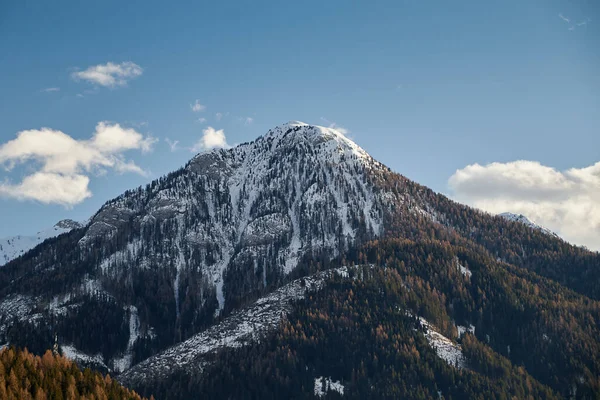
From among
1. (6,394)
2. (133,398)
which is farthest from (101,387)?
(6,394)

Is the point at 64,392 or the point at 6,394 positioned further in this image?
the point at 64,392

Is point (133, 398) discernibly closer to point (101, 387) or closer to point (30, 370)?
point (101, 387)

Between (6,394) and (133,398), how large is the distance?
36.3m

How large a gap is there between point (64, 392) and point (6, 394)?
17.2 metres

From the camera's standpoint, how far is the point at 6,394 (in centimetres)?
15275

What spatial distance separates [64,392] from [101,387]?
10855mm

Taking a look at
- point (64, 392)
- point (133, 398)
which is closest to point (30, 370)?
point (64, 392)

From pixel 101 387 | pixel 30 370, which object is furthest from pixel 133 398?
pixel 30 370

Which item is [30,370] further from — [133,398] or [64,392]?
[133,398]

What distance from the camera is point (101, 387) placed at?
6860 inches

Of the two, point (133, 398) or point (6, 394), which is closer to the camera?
point (6, 394)

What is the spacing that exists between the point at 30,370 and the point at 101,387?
2027 cm

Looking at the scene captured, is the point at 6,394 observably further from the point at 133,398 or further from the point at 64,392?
the point at 133,398

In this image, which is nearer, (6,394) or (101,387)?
(6,394)
